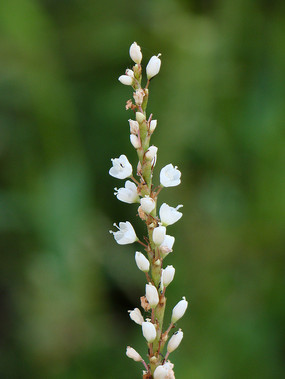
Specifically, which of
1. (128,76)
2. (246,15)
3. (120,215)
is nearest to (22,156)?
(120,215)

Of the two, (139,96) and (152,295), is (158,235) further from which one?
(139,96)

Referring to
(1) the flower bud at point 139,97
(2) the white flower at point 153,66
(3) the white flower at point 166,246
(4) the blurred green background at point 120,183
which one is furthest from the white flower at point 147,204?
(4) the blurred green background at point 120,183

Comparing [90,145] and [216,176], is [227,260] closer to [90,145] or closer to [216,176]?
[216,176]

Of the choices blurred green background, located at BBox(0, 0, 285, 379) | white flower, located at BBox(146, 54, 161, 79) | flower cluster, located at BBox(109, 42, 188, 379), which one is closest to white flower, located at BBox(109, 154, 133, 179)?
flower cluster, located at BBox(109, 42, 188, 379)

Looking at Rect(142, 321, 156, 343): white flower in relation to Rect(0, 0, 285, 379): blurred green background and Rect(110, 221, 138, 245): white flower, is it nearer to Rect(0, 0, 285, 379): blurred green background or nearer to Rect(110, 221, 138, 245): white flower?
Rect(110, 221, 138, 245): white flower

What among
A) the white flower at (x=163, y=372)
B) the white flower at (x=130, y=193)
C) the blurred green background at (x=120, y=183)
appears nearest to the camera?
the white flower at (x=163, y=372)

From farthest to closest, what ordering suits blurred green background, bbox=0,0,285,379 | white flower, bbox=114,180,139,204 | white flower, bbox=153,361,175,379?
blurred green background, bbox=0,0,285,379 < white flower, bbox=114,180,139,204 < white flower, bbox=153,361,175,379

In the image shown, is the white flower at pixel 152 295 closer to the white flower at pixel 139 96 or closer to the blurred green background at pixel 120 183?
the white flower at pixel 139 96
